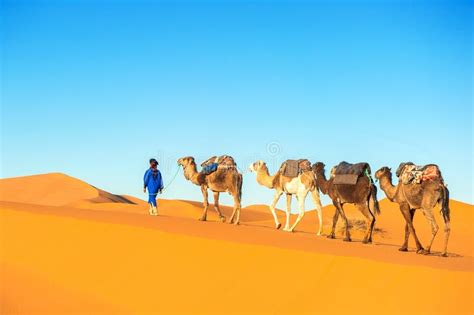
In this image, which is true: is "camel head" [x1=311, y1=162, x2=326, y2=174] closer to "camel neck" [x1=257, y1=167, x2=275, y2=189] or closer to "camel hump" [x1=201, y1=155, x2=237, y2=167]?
"camel neck" [x1=257, y1=167, x2=275, y2=189]

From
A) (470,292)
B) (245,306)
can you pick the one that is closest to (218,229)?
(245,306)

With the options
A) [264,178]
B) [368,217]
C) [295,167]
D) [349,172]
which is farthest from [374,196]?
[264,178]

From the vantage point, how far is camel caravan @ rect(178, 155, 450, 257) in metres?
15.5

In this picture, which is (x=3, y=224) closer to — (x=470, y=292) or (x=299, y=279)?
(x=299, y=279)

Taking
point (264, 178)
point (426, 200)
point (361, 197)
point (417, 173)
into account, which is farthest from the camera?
point (264, 178)

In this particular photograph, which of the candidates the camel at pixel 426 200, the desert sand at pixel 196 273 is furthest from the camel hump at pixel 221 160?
the camel at pixel 426 200

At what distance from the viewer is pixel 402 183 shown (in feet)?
52.9

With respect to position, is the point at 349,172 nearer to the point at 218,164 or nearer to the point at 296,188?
the point at 296,188

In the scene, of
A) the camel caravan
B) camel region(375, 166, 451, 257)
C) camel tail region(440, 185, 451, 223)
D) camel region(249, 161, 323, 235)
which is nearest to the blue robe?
the camel caravan

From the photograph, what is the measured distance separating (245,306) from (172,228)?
13.6 ft

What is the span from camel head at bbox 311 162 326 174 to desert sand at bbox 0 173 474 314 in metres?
4.07

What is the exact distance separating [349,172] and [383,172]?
104 centimetres

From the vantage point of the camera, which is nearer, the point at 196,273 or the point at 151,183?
the point at 196,273

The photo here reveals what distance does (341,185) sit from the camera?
18234 millimetres
